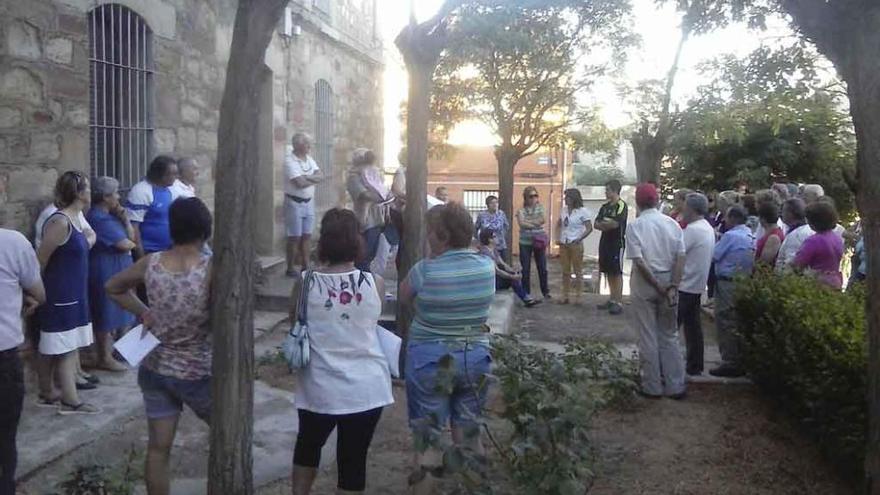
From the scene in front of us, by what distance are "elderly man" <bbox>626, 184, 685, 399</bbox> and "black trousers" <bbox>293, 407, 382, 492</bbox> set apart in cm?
318

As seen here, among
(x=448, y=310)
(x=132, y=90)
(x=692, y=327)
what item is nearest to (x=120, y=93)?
(x=132, y=90)

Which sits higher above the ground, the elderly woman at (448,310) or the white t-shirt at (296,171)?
the white t-shirt at (296,171)

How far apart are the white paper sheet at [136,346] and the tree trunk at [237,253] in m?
0.53

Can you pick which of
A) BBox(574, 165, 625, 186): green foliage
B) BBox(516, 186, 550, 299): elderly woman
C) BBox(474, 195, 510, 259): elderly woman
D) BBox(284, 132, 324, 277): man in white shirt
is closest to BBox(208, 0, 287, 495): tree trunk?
BBox(284, 132, 324, 277): man in white shirt

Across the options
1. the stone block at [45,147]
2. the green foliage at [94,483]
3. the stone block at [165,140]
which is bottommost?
the green foliage at [94,483]

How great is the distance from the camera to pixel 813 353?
5.41m

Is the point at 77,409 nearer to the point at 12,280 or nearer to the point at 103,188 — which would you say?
the point at 103,188

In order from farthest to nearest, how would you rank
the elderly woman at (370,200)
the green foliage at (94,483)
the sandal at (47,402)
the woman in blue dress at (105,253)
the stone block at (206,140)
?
1. the stone block at (206,140)
2. the elderly woman at (370,200)
3. the woman in blue dress at (105,253)
4. the sandal at (47,402)
5. the green foliage at (94,483)

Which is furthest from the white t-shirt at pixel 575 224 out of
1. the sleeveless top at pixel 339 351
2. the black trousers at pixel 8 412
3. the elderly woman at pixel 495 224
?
the black trousers at pixel 8 412

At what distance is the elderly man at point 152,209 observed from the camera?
7035 mm

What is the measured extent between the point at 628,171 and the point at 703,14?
44716mm

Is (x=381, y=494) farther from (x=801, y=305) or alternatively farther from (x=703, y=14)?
(x=703, y=14)

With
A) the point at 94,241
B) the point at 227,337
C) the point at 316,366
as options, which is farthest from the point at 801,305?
the point at 94,241

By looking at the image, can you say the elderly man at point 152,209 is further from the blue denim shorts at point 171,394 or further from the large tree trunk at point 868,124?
the large tree trunk at point 868,124
